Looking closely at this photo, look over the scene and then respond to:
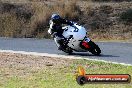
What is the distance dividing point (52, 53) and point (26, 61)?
3.35 metres

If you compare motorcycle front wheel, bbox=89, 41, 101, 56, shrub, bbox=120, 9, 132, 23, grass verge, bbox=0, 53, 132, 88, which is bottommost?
shrub, bbox=120, 9, 132, 23

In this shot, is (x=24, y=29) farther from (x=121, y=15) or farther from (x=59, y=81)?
(x=59, y=81)

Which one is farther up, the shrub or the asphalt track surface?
the asphalt track surface

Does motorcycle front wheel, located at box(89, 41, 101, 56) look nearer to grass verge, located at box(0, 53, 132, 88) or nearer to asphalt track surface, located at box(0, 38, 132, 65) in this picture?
asphalt track surface, located at box(0, 38, 132, 65)

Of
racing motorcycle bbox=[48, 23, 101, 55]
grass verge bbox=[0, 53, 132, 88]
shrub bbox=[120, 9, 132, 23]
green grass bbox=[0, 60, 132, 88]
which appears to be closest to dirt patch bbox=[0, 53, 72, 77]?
grass verge bbox=[0, 53, 132, 88]

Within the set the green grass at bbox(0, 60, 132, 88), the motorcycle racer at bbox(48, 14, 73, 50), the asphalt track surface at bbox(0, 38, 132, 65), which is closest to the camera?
the green grass at bbox(0, 60, 132, 88)

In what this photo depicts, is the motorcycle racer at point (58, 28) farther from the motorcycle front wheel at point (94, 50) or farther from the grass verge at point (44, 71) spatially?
the grass verge at point (44, 71)

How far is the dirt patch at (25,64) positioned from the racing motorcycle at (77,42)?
5.62 feet

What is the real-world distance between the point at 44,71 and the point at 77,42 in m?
5.11

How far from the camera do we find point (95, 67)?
51.3 ft

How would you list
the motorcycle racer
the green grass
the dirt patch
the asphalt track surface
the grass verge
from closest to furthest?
1. the green grass
2. the grass verge
3. the dirt patch
4. the asphalt track surface
5. the motorcycle racer

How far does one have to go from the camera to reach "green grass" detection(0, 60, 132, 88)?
11.8 metres

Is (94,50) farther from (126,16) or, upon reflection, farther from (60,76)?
(126,16)

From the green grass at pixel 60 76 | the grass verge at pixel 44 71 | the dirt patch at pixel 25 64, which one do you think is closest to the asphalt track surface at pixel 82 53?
the green grass at pixel 60 76
